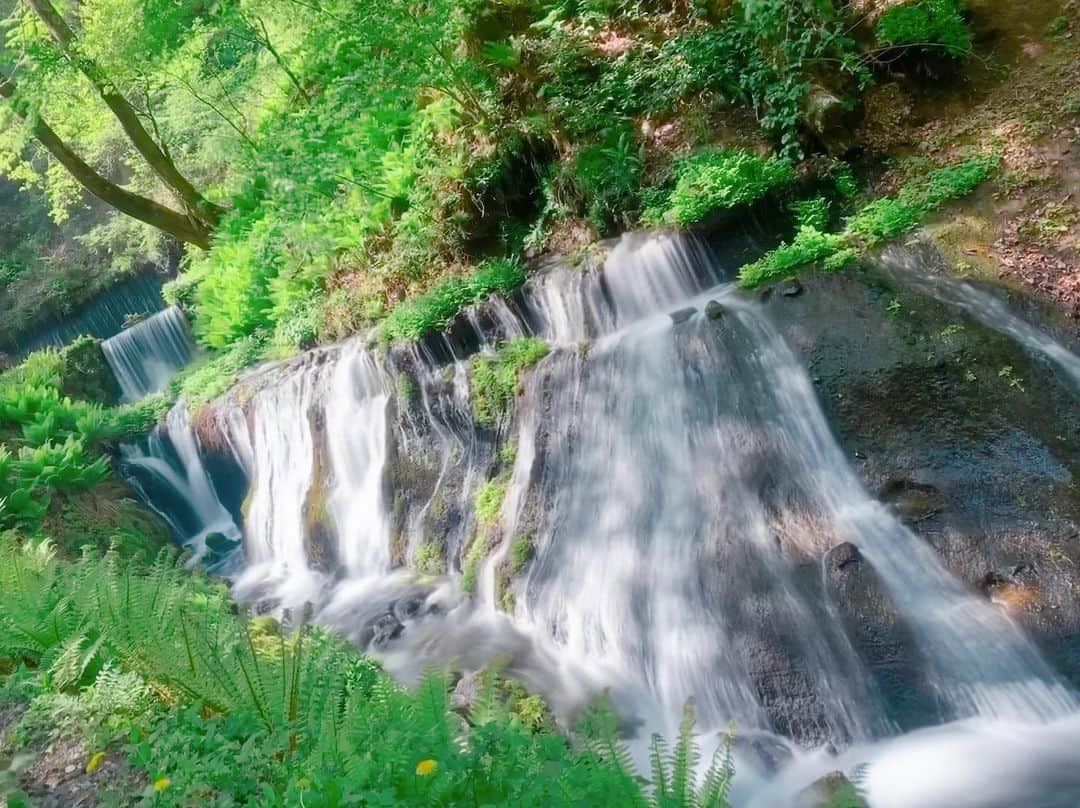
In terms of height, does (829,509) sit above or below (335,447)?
below

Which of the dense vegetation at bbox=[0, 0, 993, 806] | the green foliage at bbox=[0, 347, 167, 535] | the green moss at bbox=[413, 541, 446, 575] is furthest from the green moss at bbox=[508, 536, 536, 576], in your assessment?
the green foliage at bbox=[0, 347, 167, 535]

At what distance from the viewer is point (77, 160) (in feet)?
37.3

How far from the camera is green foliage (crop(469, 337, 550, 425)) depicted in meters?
6.98

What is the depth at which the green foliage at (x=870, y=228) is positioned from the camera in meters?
5.94

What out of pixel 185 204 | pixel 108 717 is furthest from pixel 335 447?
pixel 185 204

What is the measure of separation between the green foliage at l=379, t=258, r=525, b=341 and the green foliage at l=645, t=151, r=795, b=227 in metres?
1.63

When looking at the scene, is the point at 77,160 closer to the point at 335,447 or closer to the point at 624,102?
the point at 335,447

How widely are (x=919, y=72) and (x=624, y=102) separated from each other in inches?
111

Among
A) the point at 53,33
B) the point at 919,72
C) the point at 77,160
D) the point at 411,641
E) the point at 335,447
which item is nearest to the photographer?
the point at 411,641

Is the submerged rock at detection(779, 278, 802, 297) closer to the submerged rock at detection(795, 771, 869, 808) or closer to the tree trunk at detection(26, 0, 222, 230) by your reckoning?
the submerged rock at detection(795, 771, 869, 808)

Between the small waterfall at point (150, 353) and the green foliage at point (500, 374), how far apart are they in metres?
10.8

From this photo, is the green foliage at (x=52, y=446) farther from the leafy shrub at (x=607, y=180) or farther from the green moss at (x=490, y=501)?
the leafy shrub at (x=607, y=180)

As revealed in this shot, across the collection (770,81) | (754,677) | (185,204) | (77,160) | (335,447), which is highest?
(77,160)

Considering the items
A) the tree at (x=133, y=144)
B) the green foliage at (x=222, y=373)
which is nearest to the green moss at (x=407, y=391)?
the green foliage at (x=222, y=373)
